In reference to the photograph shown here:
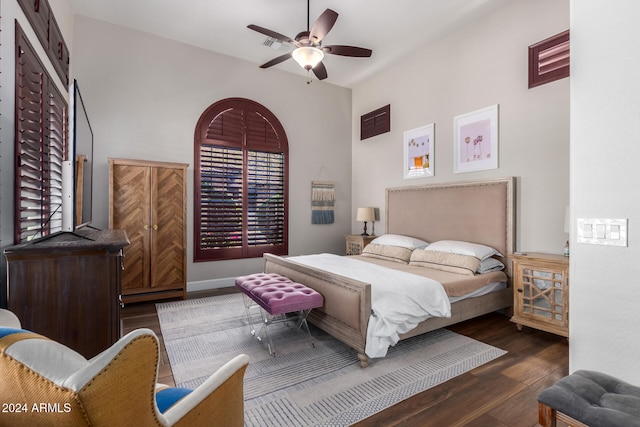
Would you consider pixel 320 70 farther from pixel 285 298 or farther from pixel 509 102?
pixel 285 298

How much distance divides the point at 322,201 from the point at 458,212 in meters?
2.41

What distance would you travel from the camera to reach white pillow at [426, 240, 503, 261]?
11.1 ft

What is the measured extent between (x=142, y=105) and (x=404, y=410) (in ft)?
15.0

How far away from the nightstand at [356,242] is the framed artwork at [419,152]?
120 centimetres

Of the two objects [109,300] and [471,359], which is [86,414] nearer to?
[109,300]

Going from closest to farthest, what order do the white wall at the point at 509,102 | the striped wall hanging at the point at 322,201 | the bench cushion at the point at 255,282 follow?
1. the bench cushion at the point at 255,282
2. the white wall at the point at 509,102
3. the striped wall hanging at the point at 322,201

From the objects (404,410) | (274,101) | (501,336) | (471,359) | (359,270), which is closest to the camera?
(404,410)

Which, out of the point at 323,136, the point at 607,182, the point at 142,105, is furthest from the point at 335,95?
the point at 607,182

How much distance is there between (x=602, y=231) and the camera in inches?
51.5

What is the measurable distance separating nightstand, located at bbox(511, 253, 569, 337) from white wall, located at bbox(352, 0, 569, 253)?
0.41 m

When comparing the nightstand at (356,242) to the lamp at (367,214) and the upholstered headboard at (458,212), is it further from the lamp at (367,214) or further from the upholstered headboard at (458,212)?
the upholstered headboard at (458,212)

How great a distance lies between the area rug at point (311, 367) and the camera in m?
1.90

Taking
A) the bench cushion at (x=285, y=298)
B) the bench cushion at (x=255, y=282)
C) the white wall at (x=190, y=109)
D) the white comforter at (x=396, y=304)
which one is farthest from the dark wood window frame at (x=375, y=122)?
the bench cushion at (x=285, y=298)

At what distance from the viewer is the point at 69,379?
1.88 ft
